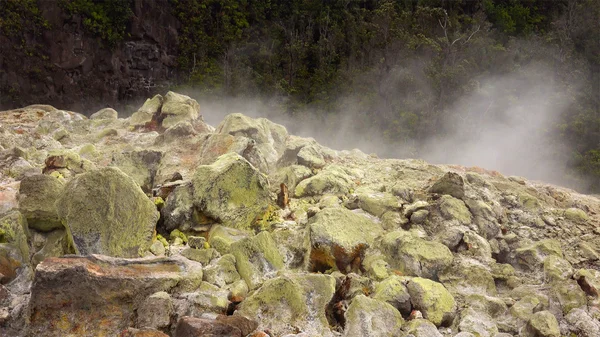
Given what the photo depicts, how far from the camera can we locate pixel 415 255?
4.82 m

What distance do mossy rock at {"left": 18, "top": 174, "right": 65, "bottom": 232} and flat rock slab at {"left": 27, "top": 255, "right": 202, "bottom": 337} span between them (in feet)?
3.94

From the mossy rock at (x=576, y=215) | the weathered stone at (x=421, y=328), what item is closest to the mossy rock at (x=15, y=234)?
the weathered stone at (x=421, y=328)

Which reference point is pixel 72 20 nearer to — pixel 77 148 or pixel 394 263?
pixel 77 148

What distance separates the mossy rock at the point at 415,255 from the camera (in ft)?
15.6

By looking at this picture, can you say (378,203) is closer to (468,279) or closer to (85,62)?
(468,279)

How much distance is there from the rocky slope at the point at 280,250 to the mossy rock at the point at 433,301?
1 centimetres

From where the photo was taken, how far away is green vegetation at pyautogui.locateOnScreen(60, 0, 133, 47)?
2056 cm

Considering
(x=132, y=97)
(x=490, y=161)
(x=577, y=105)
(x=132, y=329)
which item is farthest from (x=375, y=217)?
(x=132, y=97)

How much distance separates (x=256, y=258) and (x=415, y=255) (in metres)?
1.67

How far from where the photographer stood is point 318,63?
2450 centimetres

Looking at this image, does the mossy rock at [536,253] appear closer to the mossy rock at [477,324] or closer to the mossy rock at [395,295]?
the mossy rock at [477,324]

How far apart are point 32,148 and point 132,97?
52.0 feet

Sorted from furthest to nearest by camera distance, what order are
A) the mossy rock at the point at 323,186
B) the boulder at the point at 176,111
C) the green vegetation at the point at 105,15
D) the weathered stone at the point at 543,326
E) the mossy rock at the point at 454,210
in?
the green vegetation at the point at 105,15 < the boulder at the point at 176,111 < the mossy rock at the point at 323,186 < the mossy rock at the point at 454,210 < the weathered stone at the point at 543,326

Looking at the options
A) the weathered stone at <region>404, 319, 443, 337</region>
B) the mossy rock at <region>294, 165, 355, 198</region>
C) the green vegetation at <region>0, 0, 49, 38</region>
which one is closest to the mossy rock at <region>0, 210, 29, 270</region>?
the mossy rock at <region>294, 165, 355, 198</region>
